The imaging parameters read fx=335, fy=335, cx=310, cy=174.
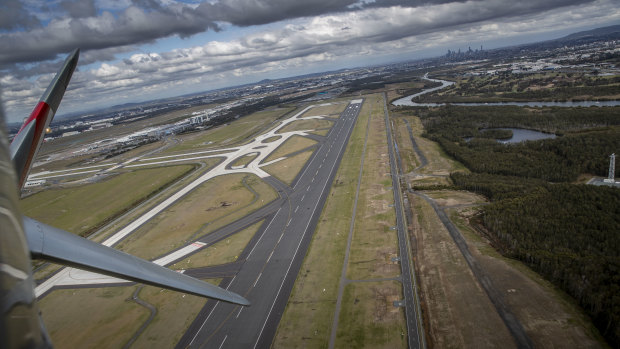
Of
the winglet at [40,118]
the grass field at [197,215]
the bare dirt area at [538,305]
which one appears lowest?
the bare dirt area at [538,305]

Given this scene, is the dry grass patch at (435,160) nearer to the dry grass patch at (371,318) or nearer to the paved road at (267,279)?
the paved road at (267,279)

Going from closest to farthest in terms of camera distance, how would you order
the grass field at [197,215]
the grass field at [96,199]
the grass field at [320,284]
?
the grass field at [320,284], the grass field at [197,215], the grass field at [96,199]

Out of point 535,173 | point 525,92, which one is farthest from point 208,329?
point 525,92

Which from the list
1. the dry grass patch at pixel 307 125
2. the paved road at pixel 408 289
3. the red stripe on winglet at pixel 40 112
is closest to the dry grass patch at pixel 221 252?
the paved road at pixel 408 289

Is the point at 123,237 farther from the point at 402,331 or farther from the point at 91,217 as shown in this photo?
the point at 402,331

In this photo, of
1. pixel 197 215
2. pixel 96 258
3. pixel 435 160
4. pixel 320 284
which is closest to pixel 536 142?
pixel 435 160

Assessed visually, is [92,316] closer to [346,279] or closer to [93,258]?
[346,279]
